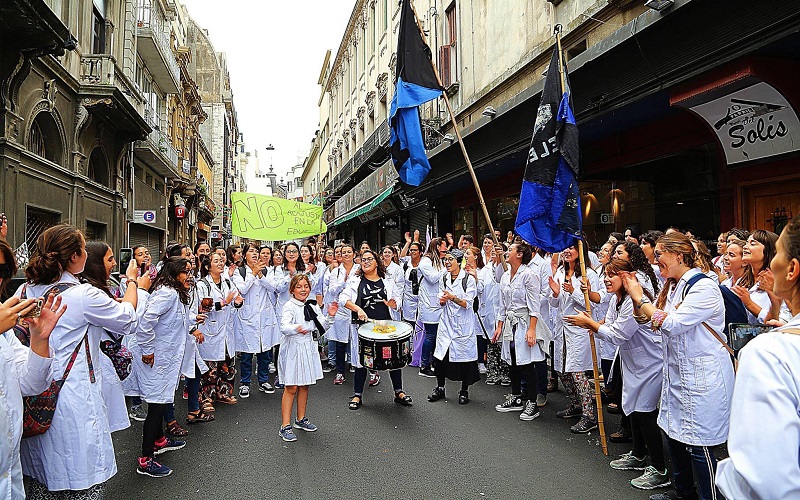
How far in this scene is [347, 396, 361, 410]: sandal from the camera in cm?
667

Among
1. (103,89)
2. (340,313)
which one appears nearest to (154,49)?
(103,89)

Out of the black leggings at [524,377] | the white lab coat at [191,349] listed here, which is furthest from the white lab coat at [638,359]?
the white lab coat at [191,349]

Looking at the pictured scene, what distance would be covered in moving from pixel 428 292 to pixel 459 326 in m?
1.27

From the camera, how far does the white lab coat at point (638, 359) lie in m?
4.30

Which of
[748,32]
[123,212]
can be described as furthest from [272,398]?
[123,212]

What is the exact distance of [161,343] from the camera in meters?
5.15

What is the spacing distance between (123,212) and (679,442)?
1907cm

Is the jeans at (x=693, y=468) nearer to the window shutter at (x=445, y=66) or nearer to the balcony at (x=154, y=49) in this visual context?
the window shutter at (x=445, y=66)

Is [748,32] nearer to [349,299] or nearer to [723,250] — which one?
[723,250]

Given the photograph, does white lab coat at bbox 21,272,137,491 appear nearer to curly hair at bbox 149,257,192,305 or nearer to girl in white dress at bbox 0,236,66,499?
girl in white dress at bbox 0,236,66,499

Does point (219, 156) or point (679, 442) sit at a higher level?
point (219, 156)

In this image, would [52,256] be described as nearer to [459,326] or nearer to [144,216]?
[459,326]

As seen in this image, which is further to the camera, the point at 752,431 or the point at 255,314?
the point at 255,314

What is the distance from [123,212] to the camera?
18.4m
